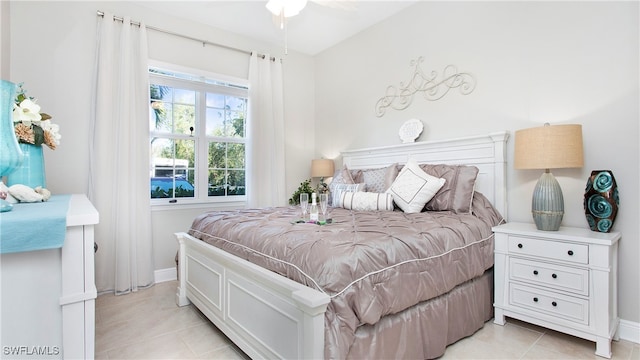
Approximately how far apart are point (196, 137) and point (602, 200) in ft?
12.4

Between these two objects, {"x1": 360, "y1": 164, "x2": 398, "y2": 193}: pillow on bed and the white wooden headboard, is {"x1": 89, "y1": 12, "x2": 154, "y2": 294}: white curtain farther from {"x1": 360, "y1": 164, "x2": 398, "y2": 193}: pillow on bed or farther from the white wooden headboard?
the white wooden headboard

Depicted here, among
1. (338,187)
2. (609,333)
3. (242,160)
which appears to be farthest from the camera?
(242,160)

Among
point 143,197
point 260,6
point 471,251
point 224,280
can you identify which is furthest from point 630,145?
point 143,197

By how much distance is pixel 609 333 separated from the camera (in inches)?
72.0

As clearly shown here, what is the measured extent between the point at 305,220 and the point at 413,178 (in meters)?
1.09

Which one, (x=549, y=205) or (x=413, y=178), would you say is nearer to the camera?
(x=549, y=205)

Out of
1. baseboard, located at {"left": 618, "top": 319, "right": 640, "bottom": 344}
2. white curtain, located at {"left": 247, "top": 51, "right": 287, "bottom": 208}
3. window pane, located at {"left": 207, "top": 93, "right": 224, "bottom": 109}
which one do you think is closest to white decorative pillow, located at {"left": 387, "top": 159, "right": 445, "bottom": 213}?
baseboard, located at {"left": 618, "top": 319, "right": 640, "bottom": 344}

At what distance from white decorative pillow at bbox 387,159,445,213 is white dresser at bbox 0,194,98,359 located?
219 centimetres

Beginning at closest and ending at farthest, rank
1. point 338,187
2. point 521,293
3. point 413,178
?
1. point 521,293
2. point 413,178
3. point 338,187

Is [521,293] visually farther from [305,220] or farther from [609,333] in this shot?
[305,220]

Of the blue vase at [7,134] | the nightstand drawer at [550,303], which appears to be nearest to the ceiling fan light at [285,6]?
the blue vase at [7,134]

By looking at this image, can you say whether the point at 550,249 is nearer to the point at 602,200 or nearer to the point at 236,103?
the point at 602,200

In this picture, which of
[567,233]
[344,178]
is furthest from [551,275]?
[344,178]

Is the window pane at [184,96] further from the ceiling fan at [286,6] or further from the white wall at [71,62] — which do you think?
the ceiling fan at [286,6]
